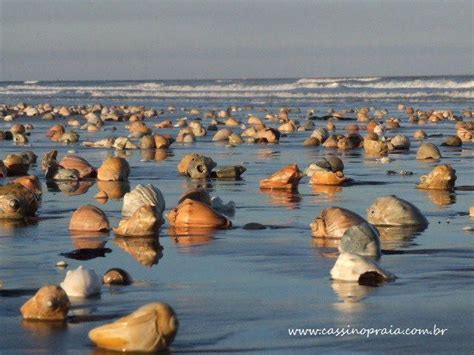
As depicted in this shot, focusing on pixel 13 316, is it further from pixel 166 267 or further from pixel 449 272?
pixel 449 272

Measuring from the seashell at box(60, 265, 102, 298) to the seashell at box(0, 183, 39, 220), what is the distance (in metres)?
3.51

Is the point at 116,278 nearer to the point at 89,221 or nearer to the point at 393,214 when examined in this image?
the point at 89,221

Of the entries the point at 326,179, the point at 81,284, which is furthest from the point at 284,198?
the point at 81,284

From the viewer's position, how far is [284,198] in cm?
1165

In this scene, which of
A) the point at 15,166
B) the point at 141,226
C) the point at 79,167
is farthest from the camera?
the point at 15,166

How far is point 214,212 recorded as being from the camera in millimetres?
9438

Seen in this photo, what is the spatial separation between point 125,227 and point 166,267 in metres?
1.40

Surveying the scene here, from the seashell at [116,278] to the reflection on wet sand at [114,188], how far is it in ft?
16.1

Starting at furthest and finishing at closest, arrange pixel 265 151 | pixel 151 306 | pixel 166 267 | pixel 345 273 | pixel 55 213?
1. pixel 265 151
2. pixel 55 213
3. pixel 166 267
4. pixel 345 273
5. pixel 151 306

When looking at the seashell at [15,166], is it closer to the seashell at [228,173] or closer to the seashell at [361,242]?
the seashell at [228,173]

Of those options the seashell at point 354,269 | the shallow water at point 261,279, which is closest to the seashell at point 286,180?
the shallow water at point 261,279

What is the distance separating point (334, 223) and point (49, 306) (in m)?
3.35

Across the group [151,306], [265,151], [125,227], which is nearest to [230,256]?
[125,227]

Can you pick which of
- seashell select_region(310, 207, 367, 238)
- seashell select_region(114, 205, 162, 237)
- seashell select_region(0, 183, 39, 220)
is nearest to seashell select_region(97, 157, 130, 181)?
seashell select_region(0, 183, 39, 220)
